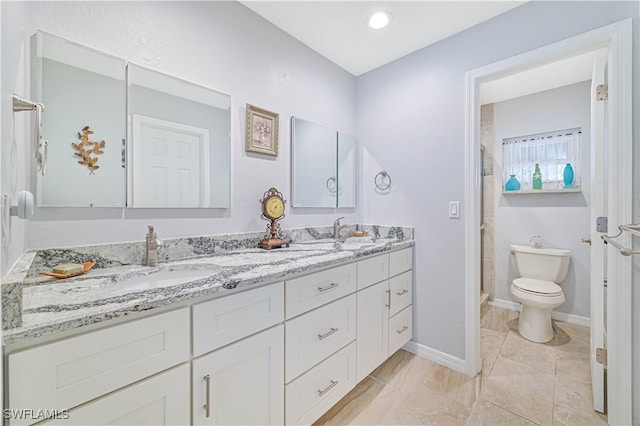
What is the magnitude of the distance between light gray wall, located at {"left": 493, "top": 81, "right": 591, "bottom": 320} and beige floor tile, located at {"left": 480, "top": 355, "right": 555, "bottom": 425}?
1.25m

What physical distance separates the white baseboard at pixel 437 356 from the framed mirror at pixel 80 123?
213 centimetres

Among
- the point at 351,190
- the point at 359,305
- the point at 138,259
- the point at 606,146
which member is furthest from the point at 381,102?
the point at 138,259

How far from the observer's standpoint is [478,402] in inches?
60.7

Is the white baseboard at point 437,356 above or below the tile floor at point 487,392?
above

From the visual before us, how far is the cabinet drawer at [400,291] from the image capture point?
1819 mm

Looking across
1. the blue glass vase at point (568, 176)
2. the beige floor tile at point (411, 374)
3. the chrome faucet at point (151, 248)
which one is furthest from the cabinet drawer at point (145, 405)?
the blue glass vase at point (568, 176)

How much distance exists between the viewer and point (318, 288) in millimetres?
1275

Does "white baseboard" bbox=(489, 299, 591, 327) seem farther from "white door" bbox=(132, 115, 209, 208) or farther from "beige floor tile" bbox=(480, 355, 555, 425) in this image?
"white door" bbox=(132, 115, 209, 208)

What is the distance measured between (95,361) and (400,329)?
69.1 inches

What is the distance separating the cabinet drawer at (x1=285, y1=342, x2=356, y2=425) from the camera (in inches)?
46.1

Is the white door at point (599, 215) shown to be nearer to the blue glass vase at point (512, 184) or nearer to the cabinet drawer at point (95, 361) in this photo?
the blue glass vase at point (512, 184)

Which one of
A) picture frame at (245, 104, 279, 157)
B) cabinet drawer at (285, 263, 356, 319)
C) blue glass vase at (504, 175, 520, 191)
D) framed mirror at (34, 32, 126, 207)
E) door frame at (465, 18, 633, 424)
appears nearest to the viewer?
framed mirror at (34, 32, 126, 207)

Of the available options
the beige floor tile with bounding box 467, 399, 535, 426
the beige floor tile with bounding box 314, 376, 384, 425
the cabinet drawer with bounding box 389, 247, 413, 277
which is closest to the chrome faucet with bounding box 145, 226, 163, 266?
the beige floor tile with bounding box 314, 376, 384, 425

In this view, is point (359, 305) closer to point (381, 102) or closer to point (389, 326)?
point (389, 326)
